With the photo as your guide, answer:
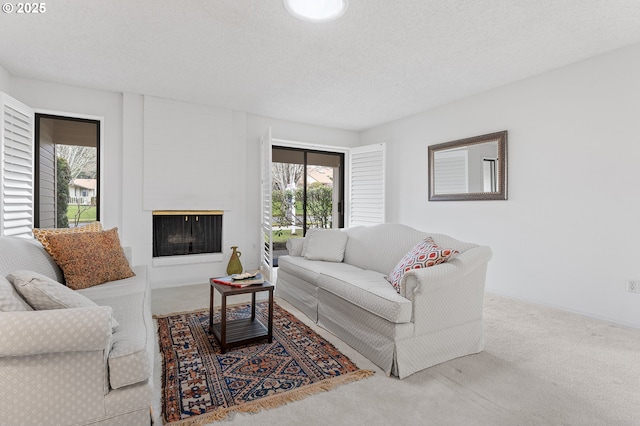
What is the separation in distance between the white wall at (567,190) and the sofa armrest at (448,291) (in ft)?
5.18

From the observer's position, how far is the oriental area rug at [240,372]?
1.71 m

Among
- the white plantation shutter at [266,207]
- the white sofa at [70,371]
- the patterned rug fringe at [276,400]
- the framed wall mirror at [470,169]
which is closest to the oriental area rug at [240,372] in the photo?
the patterned rug fringe at [276,400]

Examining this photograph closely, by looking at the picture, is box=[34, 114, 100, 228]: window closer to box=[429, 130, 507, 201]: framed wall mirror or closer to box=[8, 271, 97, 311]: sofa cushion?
box=[8, 271, 97, 311]: sofa cushion

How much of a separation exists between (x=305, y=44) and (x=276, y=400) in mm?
2752

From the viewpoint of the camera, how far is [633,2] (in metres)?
2.26

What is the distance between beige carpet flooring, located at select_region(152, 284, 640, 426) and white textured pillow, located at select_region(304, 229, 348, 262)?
3.36 feet

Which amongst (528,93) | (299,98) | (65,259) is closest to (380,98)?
(299,98)

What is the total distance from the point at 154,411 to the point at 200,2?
2.59 meters

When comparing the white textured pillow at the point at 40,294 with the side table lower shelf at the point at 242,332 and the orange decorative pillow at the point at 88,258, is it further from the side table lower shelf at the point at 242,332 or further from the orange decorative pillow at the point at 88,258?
the side table lower shelf at the point at 242,332

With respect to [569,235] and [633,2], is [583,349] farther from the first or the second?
[633,2]

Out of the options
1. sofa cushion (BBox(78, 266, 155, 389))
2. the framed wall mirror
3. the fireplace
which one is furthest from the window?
the framed wall mirror

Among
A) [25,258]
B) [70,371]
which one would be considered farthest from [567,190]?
[25,258]

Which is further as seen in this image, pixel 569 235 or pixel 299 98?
pixel 299 98

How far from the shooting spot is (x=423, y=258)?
2.31 metres
